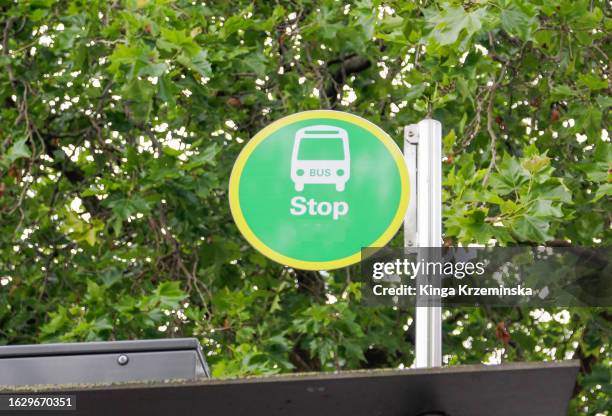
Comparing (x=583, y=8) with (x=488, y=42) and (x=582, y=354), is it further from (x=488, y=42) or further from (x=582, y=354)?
(x=582, y=354)

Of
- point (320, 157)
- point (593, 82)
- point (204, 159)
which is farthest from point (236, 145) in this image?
point (320, 157)

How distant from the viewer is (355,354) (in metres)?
6.74

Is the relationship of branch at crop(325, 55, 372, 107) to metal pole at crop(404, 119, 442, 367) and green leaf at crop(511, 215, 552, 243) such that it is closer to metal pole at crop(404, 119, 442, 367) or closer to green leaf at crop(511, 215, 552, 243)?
green leaf at crop(511, 215, 552, 243)

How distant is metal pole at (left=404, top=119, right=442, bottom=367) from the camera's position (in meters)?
3.07

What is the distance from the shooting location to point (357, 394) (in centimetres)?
170

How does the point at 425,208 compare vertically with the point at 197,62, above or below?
below

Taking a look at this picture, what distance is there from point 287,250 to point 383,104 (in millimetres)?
4401

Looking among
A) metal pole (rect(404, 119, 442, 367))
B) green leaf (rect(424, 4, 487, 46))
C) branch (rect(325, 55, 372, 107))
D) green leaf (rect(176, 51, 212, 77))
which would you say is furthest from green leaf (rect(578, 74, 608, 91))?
metal pole (rect(404, 119, 442, 367))

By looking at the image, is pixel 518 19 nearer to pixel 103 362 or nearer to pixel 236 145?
pixel 236 145

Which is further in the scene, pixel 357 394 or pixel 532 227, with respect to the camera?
pixel 532 227

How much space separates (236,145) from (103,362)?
552cm

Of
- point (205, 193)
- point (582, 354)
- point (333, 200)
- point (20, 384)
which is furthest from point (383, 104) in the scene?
point (20, 384)

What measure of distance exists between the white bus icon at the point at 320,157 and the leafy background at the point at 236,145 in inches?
69.3

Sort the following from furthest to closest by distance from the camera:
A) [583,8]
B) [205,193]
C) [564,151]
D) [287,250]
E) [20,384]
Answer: [564,151] → [205,193] → [583,8] → [287,250] → [20,384]
